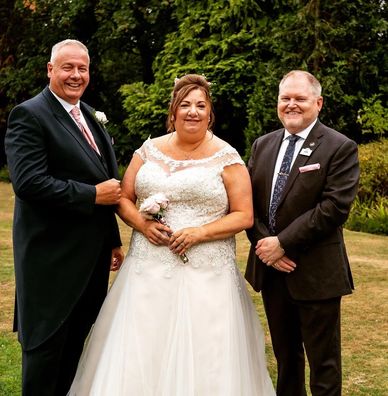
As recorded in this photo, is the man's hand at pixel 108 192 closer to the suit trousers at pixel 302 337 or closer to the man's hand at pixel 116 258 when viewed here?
the man's hand at pixel 116 258

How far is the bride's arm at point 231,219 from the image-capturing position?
163 inches

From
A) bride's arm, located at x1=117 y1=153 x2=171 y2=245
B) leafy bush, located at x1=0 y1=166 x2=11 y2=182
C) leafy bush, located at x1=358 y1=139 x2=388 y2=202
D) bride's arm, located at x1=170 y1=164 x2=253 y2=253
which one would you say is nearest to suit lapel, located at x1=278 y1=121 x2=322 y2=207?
bride's arm, located at x1=170 y1=164 x2=253 y2=253

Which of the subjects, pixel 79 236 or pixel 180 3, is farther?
pixel 180 3

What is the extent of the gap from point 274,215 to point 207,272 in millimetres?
539

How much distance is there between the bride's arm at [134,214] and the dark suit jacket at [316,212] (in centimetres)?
57

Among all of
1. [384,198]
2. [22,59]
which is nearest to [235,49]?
[384,198]

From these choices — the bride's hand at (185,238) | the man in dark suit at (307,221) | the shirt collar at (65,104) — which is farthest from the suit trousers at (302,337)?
the shirt collar at (65,104)

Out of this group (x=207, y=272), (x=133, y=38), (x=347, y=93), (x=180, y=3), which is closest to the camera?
(x=207, y=272)

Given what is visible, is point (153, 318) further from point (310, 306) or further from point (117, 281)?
point (310, 306)

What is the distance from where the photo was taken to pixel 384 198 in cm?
Result: 1254

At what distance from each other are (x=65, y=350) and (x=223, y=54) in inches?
477

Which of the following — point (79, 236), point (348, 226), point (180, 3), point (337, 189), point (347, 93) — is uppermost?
point (180, 3)

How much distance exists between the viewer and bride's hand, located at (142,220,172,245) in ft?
13.7

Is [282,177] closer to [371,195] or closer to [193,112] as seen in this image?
[193,112]
